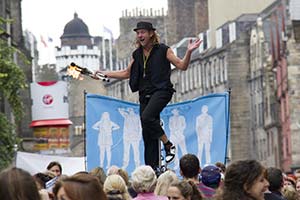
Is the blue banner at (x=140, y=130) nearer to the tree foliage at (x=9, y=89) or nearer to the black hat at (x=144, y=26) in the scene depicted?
the black hat at (x=144, y=26)

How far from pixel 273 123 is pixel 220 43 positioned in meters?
19.9

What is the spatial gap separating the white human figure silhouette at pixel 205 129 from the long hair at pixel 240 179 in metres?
6.18

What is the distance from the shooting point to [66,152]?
351 ft

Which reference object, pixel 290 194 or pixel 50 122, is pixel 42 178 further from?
pixel 50 122

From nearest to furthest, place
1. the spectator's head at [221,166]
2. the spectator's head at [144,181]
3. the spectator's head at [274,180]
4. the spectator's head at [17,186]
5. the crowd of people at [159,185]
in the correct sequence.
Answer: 1. the spectator's head at [17,186]
2. the crowd of people at [159,185]
3. the spectator's head at [144,181]
4. the spectator's head at [274,180]
5. the spectator's head at [221,166]

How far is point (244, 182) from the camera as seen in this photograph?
12.3 m

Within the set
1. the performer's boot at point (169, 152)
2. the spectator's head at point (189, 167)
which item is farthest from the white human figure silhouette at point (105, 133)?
the spectator's head at point (189, 167)

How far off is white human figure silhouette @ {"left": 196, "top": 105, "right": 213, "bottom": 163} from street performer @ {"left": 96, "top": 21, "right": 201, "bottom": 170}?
6.10 feet

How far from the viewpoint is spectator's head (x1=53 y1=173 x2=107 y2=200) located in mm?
11016

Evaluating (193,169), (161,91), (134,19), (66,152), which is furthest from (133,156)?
(134,19)

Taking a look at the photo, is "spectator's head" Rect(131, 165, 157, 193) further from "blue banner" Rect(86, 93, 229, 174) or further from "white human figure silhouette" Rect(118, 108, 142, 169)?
"white human figure silhouette" Rect(118, 108, 142, 169)

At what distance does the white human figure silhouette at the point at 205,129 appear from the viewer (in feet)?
61.5

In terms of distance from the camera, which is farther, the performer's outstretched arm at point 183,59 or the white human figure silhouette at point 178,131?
the white human figure silhouette at point 178,131

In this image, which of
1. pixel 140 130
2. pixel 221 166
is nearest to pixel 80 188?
pixel 221 166
